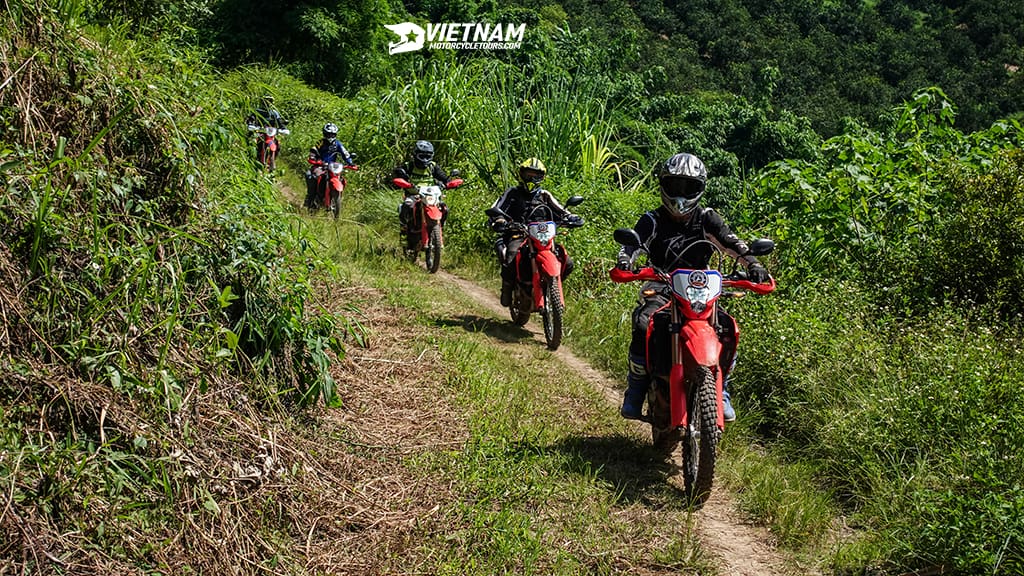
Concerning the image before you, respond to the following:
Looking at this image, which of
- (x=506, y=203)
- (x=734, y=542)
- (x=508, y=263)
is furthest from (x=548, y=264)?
(x=734, y=542)

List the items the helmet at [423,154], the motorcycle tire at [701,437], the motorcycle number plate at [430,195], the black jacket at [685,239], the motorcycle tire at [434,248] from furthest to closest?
the helmet at [423,154] < the motorcycle number plate at [430,195] < the motorcycle tire at [434,248] < the black jacket at [685,239] < the motorcycle tire at [701,437]

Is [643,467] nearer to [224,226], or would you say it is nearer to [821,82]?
[224,226]

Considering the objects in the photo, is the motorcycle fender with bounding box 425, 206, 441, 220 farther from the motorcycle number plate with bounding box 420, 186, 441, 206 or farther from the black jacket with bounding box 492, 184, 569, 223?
the black jacket with bounding box 492, 184, 569, 223

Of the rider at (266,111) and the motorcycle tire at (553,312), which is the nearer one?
the rider at (266,111)

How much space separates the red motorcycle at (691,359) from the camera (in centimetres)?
482

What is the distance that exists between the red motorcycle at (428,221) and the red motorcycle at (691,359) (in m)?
6.45

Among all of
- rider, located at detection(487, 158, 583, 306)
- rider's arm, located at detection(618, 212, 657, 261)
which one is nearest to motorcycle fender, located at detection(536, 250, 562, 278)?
rider, located at detection(487, 158, 583, 306)

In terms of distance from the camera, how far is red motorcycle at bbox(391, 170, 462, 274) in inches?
456

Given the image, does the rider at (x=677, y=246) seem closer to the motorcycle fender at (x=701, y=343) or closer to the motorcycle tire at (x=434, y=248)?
the motorcycle fender at (x=701, y=343)

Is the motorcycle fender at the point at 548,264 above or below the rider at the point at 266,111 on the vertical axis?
below

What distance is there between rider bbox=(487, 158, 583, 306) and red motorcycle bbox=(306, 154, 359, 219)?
245 inches

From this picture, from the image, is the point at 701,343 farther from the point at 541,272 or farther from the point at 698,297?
the point at 541,272

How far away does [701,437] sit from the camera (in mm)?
4781

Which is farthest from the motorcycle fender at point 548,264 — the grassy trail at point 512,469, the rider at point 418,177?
the rider at point 418,177
